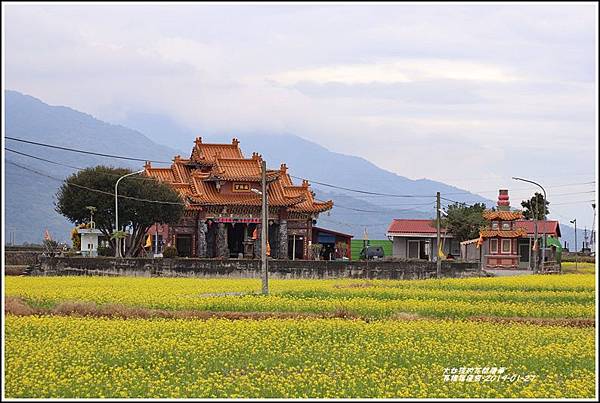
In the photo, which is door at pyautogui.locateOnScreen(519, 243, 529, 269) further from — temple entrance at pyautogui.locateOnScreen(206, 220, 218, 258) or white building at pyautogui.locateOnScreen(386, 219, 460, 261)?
temple entrance at pyautogui.locateOnScreen(206, 220, 218, 258)

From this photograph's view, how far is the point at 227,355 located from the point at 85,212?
44981 millimetres

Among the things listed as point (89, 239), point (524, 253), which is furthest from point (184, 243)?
point (524, 253)

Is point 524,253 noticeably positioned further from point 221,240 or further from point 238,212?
point 221,240

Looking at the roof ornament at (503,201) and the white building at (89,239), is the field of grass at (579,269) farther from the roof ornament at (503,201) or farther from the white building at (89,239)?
the white building at (89,239)

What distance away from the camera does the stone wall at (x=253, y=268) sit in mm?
48000

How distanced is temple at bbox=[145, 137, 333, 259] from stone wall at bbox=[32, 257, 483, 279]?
17.2 m

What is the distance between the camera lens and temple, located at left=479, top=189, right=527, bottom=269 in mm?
65688

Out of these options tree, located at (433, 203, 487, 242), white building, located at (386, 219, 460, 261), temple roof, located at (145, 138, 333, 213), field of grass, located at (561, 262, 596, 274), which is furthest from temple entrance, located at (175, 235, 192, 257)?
field of grass, located at (561, 262, 596, 274)

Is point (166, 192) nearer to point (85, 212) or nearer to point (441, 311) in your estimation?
point (85, 212)

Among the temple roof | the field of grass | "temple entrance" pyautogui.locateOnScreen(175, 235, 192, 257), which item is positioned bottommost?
the field of grass

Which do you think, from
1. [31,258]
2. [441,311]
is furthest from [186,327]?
[31,258]

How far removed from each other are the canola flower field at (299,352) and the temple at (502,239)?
34.6 m

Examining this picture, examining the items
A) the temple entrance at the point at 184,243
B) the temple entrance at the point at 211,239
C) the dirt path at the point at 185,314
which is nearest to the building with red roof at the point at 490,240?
the temple entrance at the point at 211,239

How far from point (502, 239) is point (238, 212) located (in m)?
18.8
